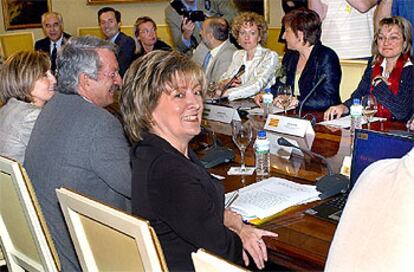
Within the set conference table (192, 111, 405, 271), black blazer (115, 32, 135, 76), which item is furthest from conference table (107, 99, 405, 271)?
black blazer (115, 32, 135, 76)

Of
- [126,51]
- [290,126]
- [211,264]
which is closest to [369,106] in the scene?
[290,126]

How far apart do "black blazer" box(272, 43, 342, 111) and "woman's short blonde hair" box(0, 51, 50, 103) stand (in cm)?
169

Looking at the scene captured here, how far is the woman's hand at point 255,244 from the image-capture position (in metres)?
1.68

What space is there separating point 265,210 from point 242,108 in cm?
182

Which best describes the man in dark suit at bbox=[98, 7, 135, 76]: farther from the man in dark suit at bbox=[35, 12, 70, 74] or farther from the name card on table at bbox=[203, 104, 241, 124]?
the name card on table at bbox=[203, 104, 241, 124]

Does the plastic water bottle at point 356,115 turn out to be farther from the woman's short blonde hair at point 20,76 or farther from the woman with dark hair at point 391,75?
the woman's short blonde hair at point 20,76

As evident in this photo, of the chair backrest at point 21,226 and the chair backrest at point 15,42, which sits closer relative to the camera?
the chair backrest at point 21,226

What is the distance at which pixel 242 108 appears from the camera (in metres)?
3.65

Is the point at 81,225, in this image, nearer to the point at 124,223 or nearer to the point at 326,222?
the point at 124,223

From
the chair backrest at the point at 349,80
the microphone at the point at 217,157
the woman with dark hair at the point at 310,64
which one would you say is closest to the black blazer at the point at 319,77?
the woman with dark hair at the point at 310,64

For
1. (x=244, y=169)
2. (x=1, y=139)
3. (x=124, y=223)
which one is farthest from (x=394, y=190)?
(x=1, y=139)

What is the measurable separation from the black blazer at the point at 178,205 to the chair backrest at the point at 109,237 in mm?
168

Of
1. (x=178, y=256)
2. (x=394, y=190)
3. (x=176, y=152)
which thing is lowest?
(x=178, y=256)

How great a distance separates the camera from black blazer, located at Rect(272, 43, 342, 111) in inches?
146
